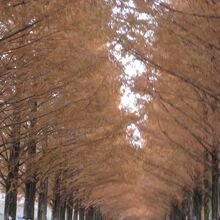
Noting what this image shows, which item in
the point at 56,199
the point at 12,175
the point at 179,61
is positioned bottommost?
→ the point at 56,199

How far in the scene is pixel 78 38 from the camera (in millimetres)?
9555

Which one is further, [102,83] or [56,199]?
[56,199]

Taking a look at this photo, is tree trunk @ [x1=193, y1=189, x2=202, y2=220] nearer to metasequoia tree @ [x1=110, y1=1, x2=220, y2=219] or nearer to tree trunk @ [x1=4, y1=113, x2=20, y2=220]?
metasequoia tree @ [x1=110, y1=1, x2=220, y2=219]

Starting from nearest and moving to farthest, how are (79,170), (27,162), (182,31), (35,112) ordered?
(182,31), (35,112), (27,162), (79,170)

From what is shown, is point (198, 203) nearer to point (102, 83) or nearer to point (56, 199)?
point (56, 199)

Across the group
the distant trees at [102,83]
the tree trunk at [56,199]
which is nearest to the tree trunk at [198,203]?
the distant trees at [102,83]

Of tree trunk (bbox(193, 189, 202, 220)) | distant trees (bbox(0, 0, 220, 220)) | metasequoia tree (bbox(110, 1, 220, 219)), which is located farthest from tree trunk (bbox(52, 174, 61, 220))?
metasequoia tree (bbox(110, 1, 220, 219))

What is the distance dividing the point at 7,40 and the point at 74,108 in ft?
15.9

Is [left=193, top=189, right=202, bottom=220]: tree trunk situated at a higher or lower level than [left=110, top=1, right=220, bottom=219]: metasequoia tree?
lower

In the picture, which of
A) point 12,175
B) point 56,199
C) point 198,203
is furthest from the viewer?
point 56,199

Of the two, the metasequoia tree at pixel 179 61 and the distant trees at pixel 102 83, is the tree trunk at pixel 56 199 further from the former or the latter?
the metasequoia tree at pixel 179 61

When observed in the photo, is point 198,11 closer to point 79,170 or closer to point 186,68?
point 186,68

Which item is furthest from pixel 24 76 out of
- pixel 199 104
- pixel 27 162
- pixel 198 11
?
pixel 27 162

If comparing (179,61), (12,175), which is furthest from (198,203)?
(179,61)
